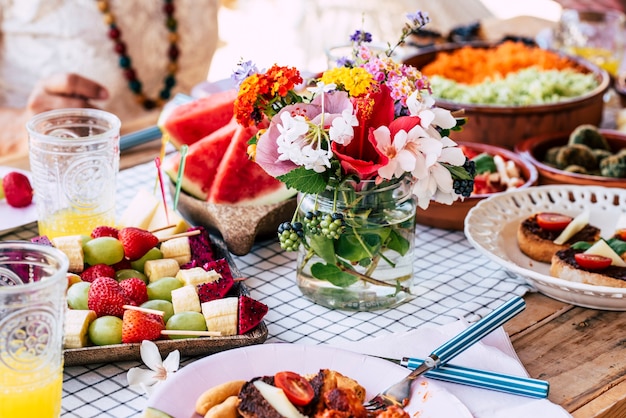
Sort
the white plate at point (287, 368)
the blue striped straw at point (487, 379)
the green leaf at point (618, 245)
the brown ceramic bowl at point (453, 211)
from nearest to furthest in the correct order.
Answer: the white plate at point (287, 368) → the blue striped straw at point (487, 379) → the green leaf at point (618, 245) → the brown ceramic bowl at point (453, 211)

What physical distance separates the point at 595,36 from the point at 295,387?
7.66 feet

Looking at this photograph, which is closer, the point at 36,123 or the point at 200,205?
the point at 36,123

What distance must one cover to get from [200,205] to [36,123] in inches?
14.4

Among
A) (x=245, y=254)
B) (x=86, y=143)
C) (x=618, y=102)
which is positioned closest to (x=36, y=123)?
(x=86, y=143)

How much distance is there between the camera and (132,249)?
4.82 ft

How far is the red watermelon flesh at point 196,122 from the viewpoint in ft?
6.40

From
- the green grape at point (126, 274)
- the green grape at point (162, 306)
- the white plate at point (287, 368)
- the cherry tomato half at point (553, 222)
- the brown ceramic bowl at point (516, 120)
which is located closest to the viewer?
Answer: the white plate at point (287, 368)

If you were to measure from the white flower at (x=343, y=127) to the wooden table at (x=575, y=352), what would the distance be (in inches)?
18.8

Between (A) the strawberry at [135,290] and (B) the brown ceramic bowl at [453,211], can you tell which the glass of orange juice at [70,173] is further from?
(B) the brown ceramic bowl at [453,211]

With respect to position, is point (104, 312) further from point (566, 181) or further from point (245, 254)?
A: point (566, 181)

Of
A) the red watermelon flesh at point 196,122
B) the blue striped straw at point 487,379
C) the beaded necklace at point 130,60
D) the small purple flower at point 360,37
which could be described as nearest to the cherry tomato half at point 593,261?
the blue striped straw at point 487,379

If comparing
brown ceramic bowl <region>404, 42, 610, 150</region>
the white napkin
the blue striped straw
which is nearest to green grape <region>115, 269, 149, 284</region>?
the white napkin

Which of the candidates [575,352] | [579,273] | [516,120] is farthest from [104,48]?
[575,352]

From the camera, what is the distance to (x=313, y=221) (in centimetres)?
140
